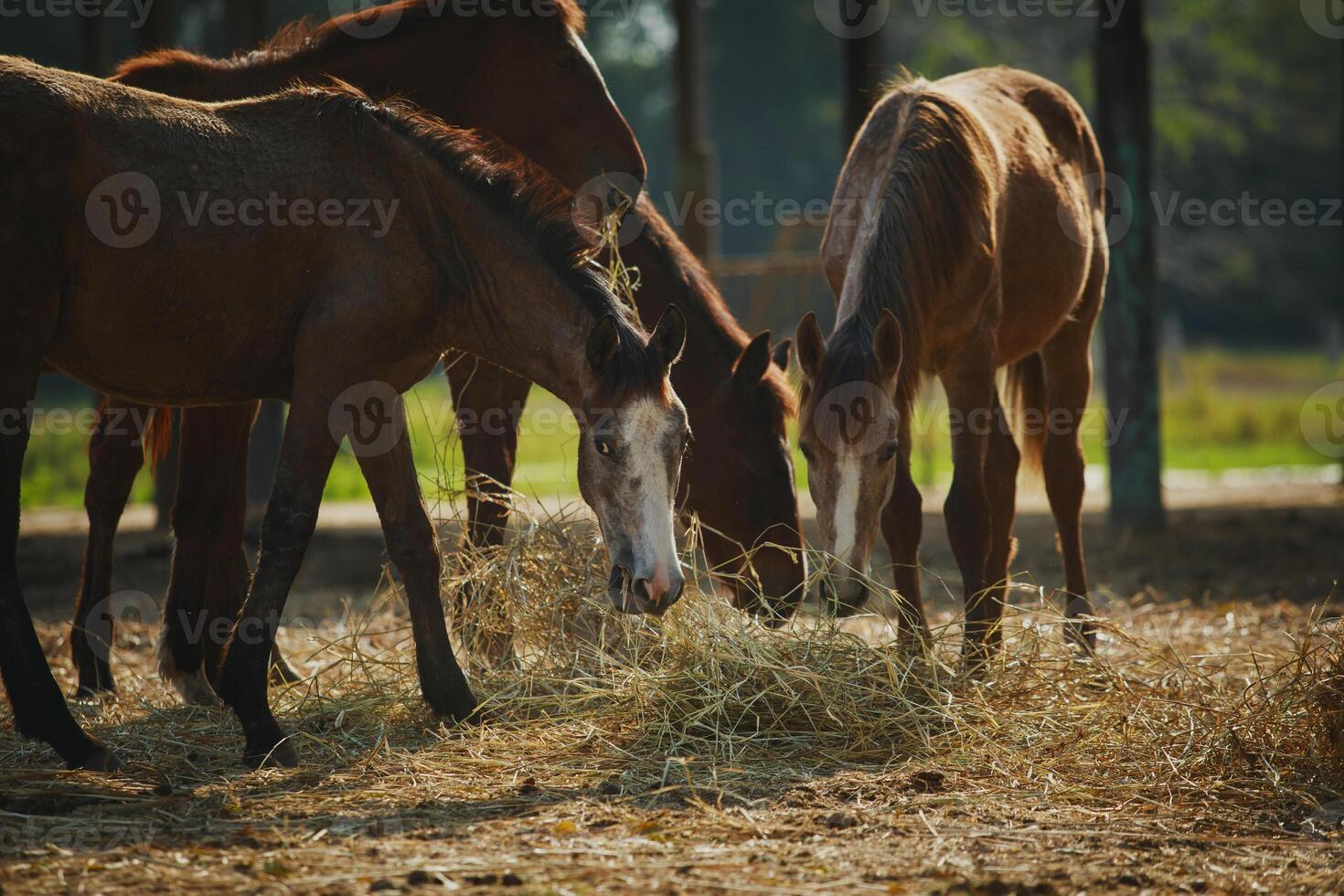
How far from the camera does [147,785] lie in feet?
11.5

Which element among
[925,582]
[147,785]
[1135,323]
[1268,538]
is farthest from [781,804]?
[1135,323]

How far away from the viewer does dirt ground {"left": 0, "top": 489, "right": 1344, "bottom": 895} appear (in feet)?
9.21

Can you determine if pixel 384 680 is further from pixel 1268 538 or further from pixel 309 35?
pixel 1268 538

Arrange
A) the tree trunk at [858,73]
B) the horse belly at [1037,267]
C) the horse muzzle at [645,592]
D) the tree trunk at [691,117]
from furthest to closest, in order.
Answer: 1. the tree trunk at [691,117]
2. the tree trunk at [858,73]
3. the horse belly at [1037,267]
4. the horse muzzle at [645,592]

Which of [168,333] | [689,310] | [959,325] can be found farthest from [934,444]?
[168,333]

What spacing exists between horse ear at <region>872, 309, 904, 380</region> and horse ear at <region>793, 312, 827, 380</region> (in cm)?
18

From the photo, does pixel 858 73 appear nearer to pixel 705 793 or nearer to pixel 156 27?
pixel 156 27

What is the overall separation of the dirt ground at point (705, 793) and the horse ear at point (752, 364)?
3.55 ft

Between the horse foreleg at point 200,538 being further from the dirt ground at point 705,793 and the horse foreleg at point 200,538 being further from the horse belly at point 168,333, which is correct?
the horse belly at point 168,333

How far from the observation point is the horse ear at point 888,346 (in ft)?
13.8

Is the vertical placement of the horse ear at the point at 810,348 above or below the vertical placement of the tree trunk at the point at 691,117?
below

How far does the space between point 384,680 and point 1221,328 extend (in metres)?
30.9

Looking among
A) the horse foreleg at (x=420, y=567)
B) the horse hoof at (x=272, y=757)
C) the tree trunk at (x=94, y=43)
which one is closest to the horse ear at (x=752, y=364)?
the horse foreleg at (x=420, y=567)

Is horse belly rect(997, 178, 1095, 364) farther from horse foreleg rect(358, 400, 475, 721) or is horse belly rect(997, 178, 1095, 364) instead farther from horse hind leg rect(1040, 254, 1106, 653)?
horse foreleg rect(358, 400, 475, 721)
